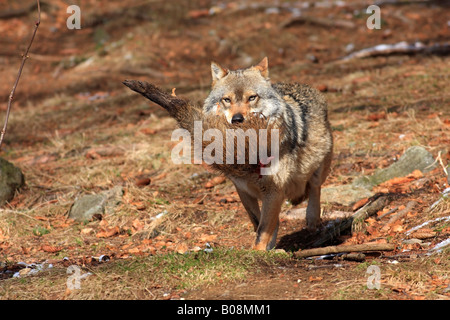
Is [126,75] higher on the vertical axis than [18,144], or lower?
higher

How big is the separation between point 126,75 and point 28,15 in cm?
909

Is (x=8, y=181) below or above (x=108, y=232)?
above

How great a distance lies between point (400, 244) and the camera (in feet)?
19.5

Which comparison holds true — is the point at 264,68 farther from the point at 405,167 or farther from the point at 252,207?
the point at 405,167

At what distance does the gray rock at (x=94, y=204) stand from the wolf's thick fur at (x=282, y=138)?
256cm

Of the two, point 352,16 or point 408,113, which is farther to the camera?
point 352,16

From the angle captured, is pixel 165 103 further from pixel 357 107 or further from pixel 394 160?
pixel 357 107

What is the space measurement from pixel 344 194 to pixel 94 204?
3766 millimetres

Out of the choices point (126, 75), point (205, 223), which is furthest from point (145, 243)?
point (126, 75)

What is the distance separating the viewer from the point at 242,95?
6.25m

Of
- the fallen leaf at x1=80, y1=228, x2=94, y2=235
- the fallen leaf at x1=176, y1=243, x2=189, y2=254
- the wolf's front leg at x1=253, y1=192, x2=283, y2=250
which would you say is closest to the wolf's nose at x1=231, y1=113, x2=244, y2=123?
the wolf's front leg at x1=253, y1=192, x2=283, y2=250

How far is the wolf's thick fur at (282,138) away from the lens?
5922mm

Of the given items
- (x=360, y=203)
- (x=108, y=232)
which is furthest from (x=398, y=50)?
(x=108, y=232)
